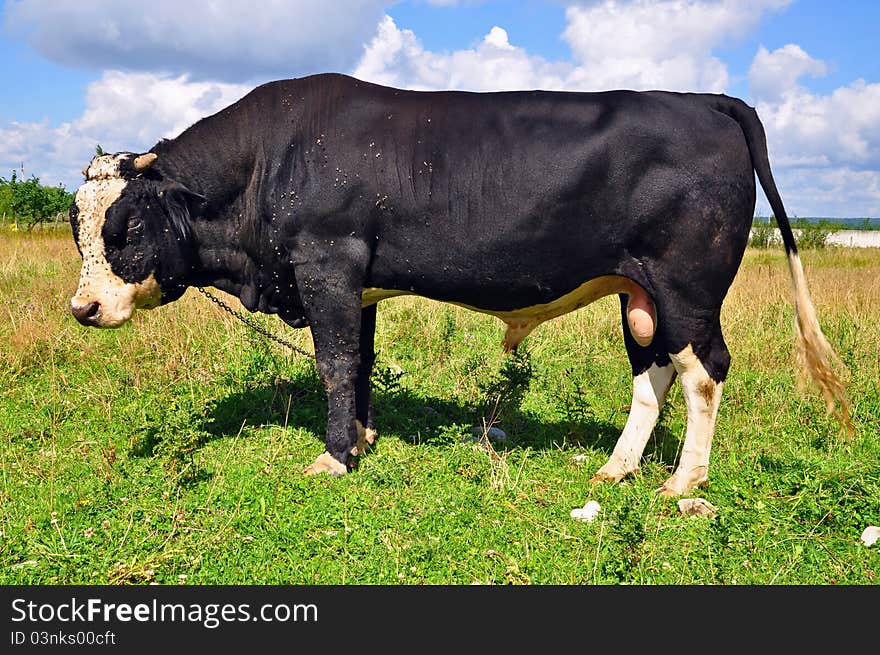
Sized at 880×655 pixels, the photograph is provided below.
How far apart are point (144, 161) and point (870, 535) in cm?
513

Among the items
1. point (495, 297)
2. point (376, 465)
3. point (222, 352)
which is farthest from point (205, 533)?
point (222, 352)

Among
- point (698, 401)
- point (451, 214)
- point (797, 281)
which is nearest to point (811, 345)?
point (797, 281)

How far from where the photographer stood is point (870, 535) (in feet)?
14.5

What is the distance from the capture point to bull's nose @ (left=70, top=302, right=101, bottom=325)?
16.8ft

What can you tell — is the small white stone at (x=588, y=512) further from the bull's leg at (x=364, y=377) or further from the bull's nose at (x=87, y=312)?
the bull's nose at (x=87, y=312)

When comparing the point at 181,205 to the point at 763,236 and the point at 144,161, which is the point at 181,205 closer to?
the point at 144,161

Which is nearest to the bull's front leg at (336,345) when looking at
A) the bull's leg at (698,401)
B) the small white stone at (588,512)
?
the small white stone at (588,512)

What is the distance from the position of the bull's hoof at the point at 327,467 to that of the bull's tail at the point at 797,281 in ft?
10.8

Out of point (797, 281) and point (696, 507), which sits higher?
point (797, 281)

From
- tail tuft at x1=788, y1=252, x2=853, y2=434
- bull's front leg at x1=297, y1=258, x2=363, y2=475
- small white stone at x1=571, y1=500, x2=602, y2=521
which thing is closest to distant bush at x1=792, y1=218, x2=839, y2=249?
tail tuft at x1=788, y1=252, x2=853, y2=434

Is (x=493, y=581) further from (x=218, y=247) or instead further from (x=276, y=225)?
(x=218, y=247)

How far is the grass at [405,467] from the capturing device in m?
4.09

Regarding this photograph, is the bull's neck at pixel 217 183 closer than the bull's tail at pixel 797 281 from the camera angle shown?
No

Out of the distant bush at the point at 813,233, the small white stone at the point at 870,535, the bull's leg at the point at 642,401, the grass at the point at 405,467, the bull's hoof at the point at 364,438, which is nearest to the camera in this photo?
the grass at the point at 405,467
